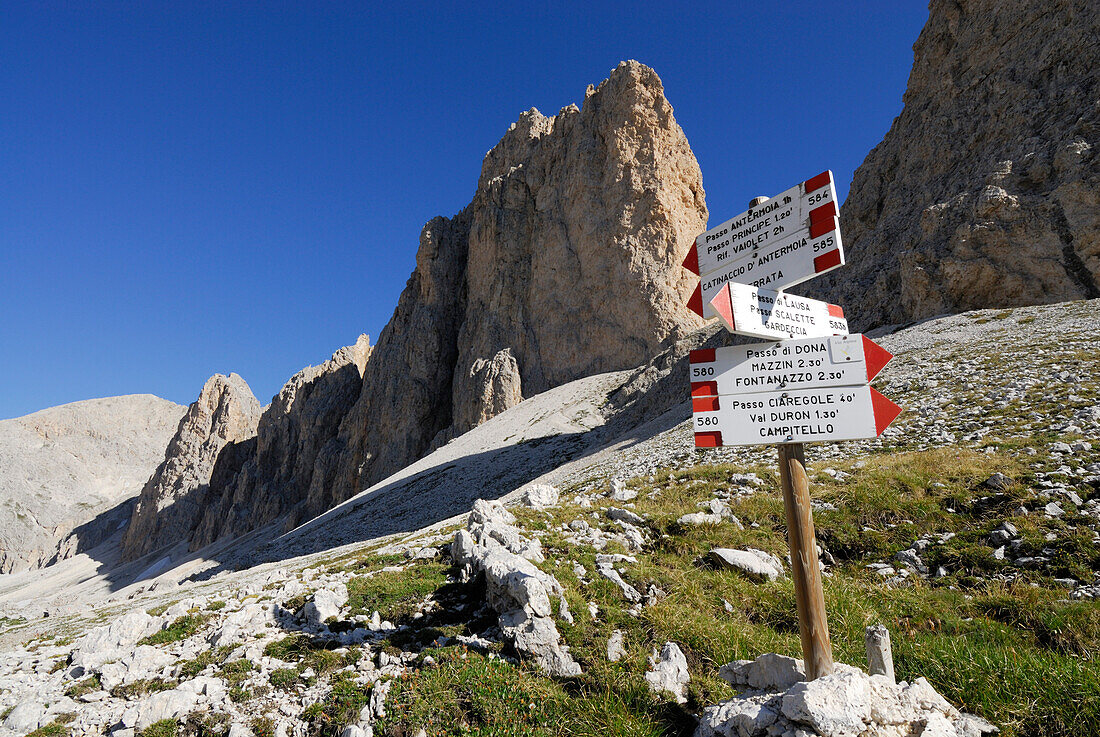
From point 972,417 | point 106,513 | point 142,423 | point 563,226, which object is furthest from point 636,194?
point 142,423

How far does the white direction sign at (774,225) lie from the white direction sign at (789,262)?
1.5 inches

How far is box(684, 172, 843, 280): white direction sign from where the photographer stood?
4.47 meters

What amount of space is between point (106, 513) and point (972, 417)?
16489 cm

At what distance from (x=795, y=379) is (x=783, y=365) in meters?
0.15

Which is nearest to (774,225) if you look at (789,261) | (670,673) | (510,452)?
(789,261)

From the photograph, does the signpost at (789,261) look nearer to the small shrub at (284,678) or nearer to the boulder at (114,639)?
the small shrub at (284,678)

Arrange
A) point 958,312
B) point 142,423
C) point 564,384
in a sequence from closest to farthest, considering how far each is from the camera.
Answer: point 958,312 → point 564,384 → point 142,423

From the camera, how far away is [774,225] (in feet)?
15.5

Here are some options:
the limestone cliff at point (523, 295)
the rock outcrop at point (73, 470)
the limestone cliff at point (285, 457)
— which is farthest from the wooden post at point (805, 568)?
the rock outcrop at point (73, 470)

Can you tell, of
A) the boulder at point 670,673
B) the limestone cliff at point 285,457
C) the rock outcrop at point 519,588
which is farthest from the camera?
the limestone cliff at point 285,457

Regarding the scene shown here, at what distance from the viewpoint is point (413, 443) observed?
2675 inches

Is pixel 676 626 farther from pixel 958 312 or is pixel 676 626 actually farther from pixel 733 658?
pixel 958 312

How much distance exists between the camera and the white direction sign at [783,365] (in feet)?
14.5

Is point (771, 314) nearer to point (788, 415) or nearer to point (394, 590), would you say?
point (788, 415)
